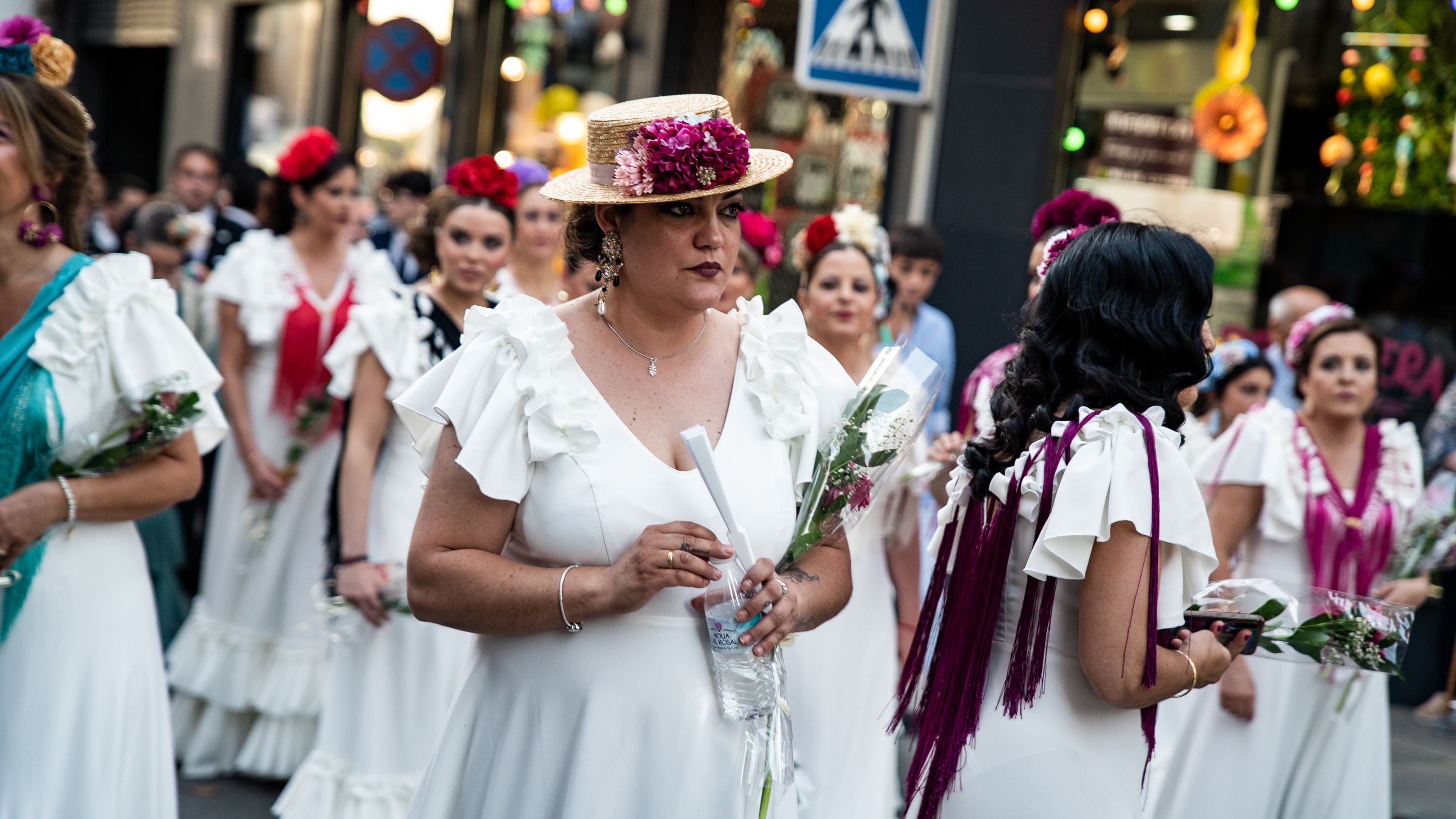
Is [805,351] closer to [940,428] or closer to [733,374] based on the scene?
[733,374]

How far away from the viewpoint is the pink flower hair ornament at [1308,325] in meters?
5.48

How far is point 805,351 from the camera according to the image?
3.08m

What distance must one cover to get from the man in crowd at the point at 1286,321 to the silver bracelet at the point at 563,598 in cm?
607

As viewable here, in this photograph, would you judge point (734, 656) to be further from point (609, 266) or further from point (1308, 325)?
point (1308, 325)

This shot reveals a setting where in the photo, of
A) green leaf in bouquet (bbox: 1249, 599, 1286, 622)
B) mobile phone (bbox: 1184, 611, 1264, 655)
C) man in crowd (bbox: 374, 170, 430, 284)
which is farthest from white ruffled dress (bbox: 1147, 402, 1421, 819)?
man in crowd (bbox: 374, 170, 430, 284)

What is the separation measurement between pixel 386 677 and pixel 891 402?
266 centimetres

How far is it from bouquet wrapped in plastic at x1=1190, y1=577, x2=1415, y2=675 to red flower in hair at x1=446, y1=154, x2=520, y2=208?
334 centimetres

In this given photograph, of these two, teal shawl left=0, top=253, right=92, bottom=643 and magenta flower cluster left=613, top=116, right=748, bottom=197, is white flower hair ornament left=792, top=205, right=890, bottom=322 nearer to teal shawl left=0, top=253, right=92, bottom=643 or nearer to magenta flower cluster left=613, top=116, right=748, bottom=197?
magenta flower cluster left=613, top=116, right=748, bottom=197

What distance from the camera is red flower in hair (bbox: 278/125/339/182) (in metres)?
6.63

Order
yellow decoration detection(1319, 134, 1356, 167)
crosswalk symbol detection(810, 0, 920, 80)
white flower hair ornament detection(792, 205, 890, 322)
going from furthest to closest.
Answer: yellow decoration detection(1319, 134, 1356, 167)
crosswalk symbol detection(810, 0, 920, 80)
white flower hair ornament detection(792, 205, 890, 322)

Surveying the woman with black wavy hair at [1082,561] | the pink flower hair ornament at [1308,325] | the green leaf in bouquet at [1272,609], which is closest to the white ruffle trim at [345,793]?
the woman with black wavy hair at [1082,561]

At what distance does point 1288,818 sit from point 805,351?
2890 millimetres

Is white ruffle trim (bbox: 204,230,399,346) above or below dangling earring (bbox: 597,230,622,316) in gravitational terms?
below

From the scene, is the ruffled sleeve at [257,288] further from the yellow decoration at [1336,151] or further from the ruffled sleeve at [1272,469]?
the yellow decoration at [1336,151]
